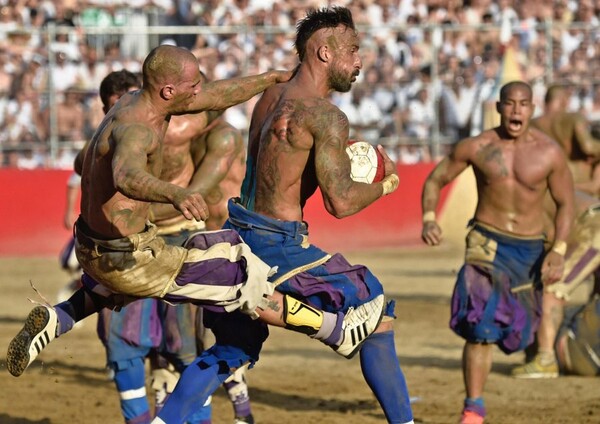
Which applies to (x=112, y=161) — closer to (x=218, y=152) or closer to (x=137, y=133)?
(x=137, y=133)

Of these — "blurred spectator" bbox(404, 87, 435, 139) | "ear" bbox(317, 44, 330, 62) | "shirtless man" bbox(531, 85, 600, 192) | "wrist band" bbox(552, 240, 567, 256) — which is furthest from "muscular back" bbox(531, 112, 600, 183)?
"blurred spectator" bbox(404, 87, 435, 139)

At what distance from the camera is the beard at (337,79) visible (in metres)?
5.95

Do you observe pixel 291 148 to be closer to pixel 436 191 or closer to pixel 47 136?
pixel 436 191

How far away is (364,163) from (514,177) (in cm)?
222

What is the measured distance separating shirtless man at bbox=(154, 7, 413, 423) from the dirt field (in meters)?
2.03

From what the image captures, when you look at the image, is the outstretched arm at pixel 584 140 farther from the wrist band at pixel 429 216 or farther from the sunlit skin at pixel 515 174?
the wrist band at pixel 429 216

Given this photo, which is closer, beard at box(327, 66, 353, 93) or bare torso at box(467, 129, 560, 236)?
beard at box(327, 66, 353, 93)

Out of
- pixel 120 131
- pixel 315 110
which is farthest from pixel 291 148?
pixel 120 131

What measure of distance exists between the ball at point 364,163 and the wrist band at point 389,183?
48mm

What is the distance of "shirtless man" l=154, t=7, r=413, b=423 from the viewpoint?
223 inches

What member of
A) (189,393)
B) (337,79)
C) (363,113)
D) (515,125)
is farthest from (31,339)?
(363,113)

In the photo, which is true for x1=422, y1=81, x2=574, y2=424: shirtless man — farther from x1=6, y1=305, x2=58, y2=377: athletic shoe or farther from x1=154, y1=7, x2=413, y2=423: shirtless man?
x1=6, y1=305, x2=58, y2=377: athletic shoe

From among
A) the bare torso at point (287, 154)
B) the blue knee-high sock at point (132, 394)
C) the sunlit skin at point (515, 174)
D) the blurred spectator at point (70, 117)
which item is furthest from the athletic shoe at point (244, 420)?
the blurred spectator at point (70, 117)

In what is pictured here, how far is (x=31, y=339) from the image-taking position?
19.4 ft
